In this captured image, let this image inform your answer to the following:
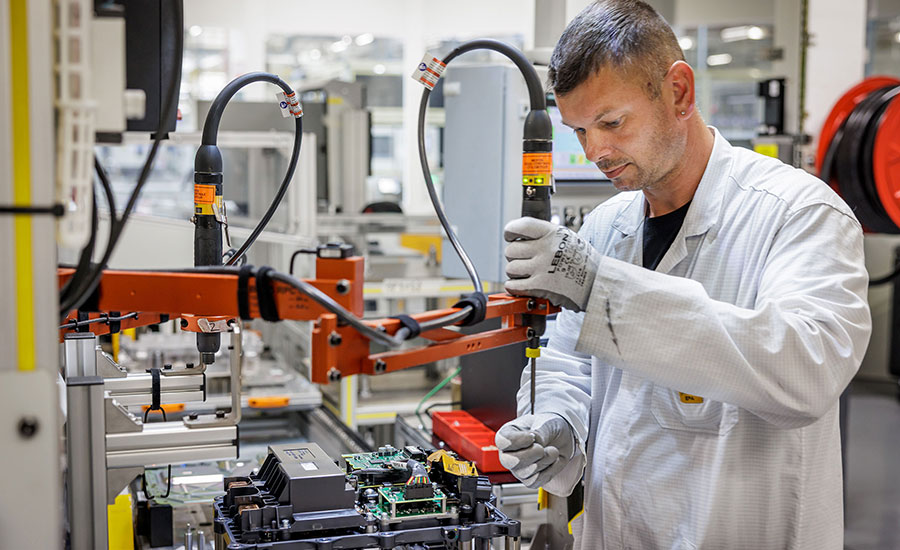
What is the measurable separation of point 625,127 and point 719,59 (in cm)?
753

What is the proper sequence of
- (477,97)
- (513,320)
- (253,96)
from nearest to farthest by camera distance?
(513,320) → (477,97) → (253,96)

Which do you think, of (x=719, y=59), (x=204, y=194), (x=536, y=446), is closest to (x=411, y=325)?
(x=536, y=446)

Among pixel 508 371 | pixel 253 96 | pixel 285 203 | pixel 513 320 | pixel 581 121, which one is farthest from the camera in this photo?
pixel 253 96

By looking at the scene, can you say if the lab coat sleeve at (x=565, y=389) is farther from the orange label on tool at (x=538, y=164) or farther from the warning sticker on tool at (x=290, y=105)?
the warning sticker on tool at (x=290, y=105)

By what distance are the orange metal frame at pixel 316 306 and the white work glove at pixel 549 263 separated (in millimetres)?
118

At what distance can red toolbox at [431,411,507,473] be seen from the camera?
6.79 feet

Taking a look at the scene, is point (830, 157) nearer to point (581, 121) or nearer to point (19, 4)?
point (581, 121)

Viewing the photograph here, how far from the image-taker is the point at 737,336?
1226 mm

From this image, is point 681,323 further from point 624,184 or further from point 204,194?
point 204,194

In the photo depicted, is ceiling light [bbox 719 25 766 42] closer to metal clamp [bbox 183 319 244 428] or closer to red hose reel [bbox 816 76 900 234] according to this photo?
red hose reel [bbox 816 76 900 234]

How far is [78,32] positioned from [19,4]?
0.06 meters

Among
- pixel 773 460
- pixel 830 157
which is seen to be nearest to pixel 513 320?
pixel 773 460

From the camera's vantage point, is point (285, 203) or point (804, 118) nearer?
point (804, 118)

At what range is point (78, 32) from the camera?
2.91 ft
